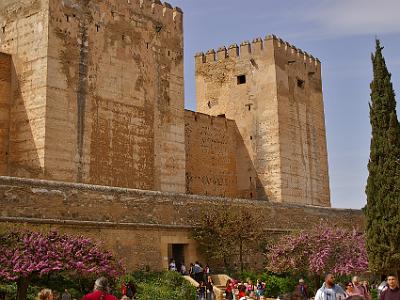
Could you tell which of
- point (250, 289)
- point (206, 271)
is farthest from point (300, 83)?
point (250, 289)

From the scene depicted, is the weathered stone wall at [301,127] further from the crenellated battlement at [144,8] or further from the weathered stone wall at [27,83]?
the weathered stone wall at [27,83]

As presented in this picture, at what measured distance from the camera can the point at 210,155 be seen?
26.4m

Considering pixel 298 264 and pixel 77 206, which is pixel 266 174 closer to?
pixel 298 264

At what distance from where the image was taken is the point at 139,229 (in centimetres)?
1741

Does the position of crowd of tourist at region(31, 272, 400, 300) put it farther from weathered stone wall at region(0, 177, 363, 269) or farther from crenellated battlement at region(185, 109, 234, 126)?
crenellated battlement at region(185, 109, 234, 126)

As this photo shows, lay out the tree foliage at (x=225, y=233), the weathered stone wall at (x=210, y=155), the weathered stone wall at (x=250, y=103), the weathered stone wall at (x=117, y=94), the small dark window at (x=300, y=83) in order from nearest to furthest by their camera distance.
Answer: the weathered stone wall at (x=117, y=94) < the tree foliage at (x=225, y=233) < the weathered stone wall at (x=210, y=155) < the weathered stone wall at (x=250, y=103) < the small dark window at (x=300, y=83)

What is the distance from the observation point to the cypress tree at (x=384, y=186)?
14773 mm

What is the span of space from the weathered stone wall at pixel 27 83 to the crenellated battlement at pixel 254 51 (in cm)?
1128

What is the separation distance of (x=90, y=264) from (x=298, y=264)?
25.8 feet

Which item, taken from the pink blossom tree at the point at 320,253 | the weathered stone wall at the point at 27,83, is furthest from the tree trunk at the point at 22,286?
the pink blossom tree at the point at 320,253

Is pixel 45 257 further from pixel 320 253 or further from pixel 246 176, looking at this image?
pixel 246 176

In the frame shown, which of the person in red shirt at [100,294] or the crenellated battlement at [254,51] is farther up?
the crenellated battlement at [254,51]

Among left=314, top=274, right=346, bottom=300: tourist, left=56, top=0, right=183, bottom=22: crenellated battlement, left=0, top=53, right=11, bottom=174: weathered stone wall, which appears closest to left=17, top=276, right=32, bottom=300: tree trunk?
left=314, top=274, right=346, bottom=300: tourist

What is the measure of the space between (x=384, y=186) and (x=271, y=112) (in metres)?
12.3
